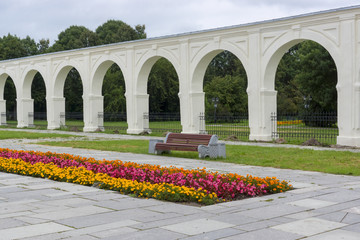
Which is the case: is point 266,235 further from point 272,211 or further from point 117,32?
point 117,32

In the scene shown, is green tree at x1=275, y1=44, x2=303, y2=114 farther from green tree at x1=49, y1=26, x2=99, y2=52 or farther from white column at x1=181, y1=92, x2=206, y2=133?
white column at x1=181, y1=92, x2=206, y2=133

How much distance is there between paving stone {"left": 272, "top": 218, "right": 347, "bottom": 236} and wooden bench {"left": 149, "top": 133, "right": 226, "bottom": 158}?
23.6 ft

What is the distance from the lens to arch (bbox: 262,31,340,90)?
16.8 m

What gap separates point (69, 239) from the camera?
4953mm

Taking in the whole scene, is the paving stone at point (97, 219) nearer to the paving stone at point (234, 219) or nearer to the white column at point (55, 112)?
the paving stone at point (234, 219)

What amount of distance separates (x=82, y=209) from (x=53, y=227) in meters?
0.99

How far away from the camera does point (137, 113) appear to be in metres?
24.1

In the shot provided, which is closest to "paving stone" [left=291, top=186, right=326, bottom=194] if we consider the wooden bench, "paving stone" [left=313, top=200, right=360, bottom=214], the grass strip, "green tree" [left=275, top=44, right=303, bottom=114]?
"paving stone" [left=313, top=200, right=360, bottom=214]

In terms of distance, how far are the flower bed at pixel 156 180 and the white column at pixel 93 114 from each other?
50.5 feet

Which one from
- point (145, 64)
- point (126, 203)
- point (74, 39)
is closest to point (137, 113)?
point (145, 64)

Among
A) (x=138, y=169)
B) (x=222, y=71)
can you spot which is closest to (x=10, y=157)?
(x=138, y=169)

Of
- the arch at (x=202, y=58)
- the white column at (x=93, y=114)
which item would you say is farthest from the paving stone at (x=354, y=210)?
the white column at (x=93, y=114)

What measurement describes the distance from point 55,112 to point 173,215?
965 inches

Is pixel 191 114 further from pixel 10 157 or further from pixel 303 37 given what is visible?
pixel 10 157
